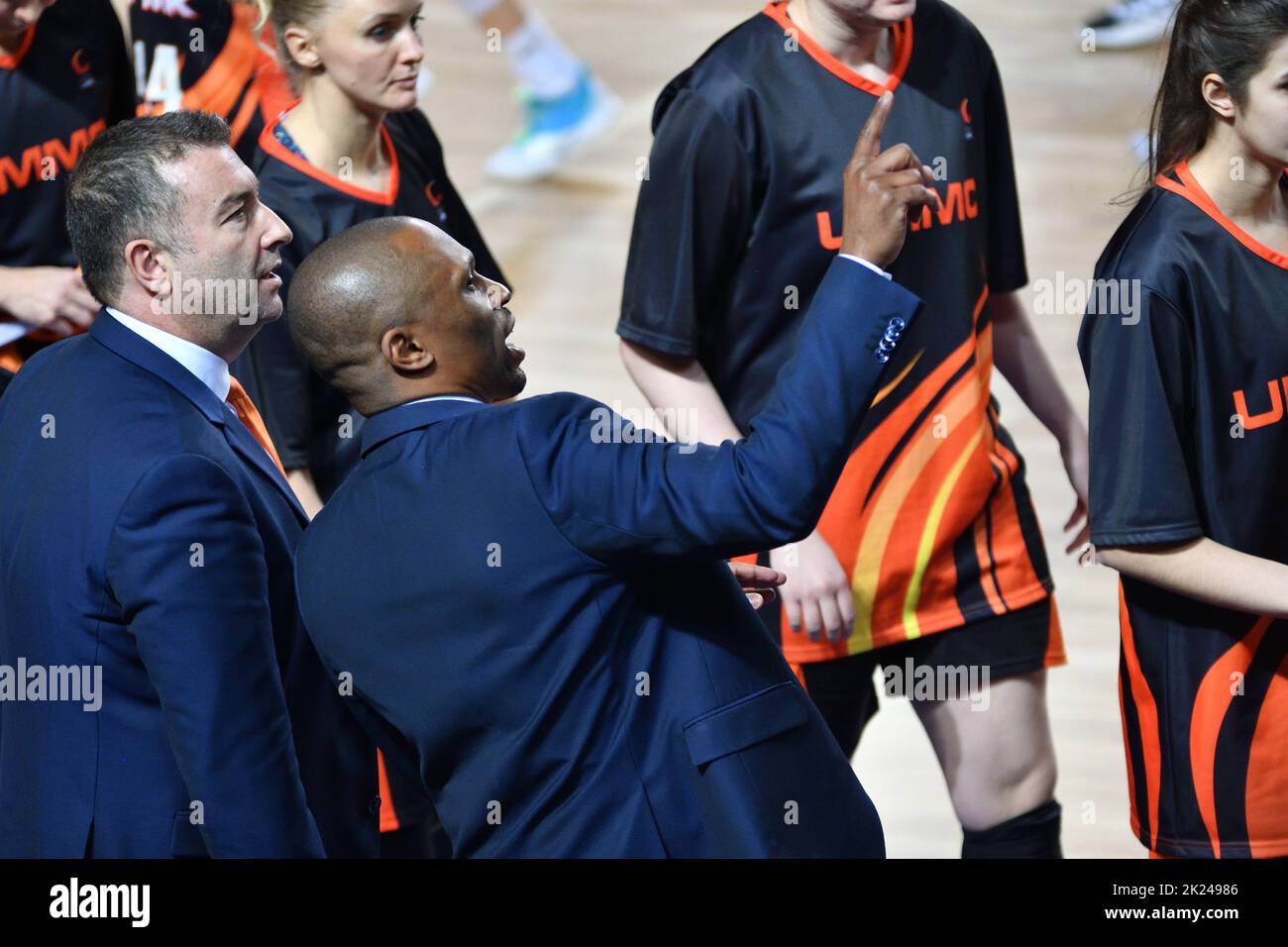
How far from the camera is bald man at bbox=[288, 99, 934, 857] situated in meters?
1.78

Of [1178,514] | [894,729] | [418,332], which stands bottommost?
[894,729]

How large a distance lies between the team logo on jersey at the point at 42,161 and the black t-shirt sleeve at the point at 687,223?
922mm

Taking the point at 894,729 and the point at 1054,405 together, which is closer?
the point at 1054,405

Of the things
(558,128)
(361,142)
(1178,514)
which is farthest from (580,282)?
(1178,514)

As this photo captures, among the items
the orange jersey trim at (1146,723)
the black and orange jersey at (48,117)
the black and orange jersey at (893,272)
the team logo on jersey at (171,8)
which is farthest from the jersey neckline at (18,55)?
the orange jersey trim at (1146,723)

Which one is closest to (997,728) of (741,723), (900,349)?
(900,349)

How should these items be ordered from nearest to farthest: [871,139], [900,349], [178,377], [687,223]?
[871,139]
[178,377]
[687,223]
[900,349]

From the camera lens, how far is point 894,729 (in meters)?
3.83

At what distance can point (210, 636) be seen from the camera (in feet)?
6.08

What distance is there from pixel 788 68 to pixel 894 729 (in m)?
1.65

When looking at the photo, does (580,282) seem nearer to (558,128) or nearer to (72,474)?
(558,128)

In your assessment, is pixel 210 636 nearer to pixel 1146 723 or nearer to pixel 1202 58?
pixel 1146 723

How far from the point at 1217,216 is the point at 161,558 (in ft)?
4.11

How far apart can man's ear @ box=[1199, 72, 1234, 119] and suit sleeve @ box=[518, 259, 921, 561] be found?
66 centimetres
